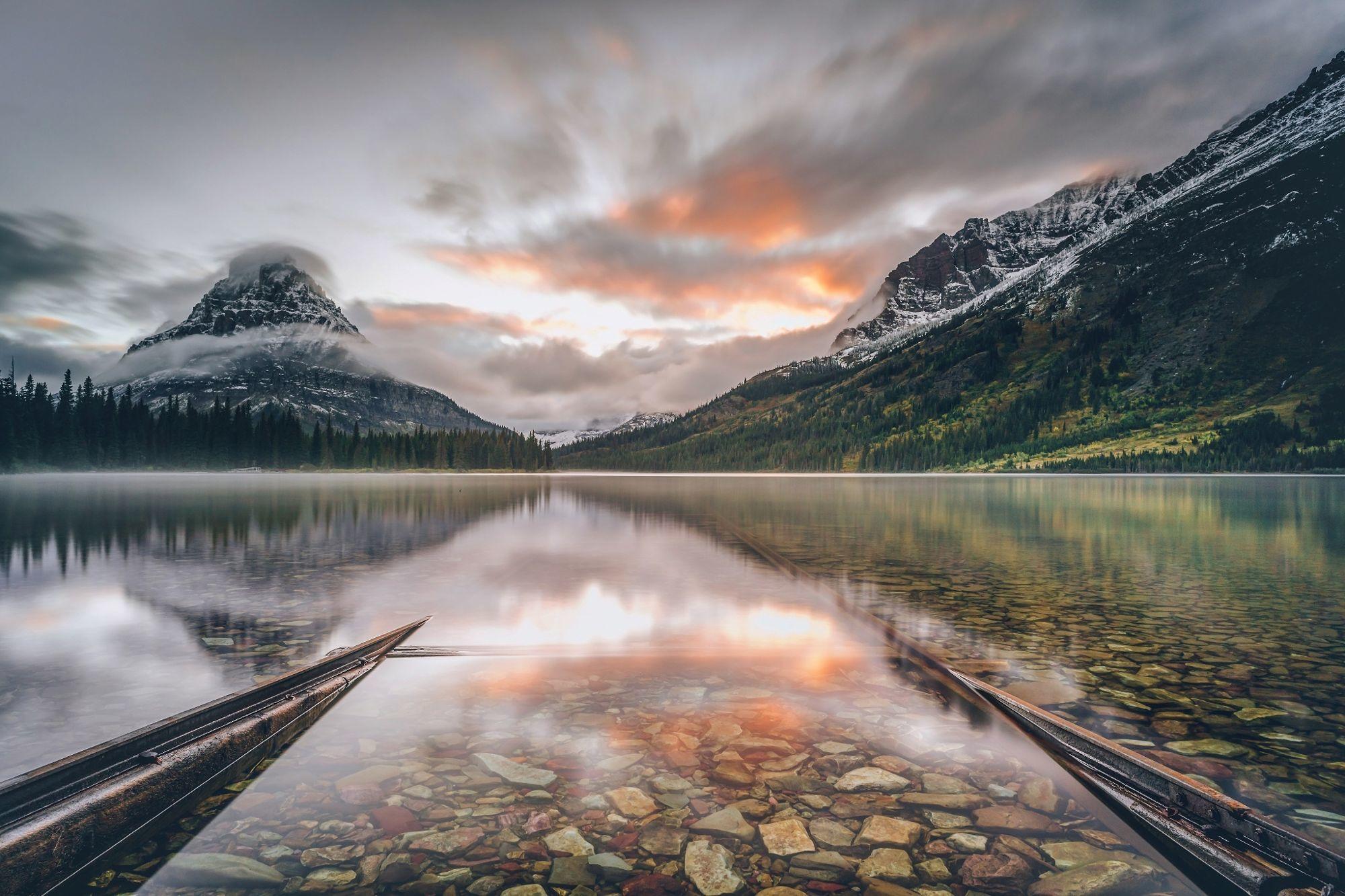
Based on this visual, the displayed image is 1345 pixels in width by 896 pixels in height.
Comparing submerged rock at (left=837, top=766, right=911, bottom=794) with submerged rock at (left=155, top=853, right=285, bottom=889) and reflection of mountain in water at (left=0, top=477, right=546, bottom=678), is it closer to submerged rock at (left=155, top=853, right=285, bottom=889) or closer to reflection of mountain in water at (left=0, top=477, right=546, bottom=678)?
submerged rock at (left=155, top=853, right=285, bottom=889)

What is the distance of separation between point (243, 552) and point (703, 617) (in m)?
23.2

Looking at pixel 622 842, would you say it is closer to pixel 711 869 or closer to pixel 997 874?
pixel 711 869

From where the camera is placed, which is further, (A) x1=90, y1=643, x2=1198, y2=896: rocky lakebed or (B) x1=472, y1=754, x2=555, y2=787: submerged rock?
(B) x1=472, y1=754, x2=555, y2=787: submerged rock

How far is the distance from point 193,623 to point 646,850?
15.0m

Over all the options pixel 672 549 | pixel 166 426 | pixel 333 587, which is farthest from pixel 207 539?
pixel 166 426

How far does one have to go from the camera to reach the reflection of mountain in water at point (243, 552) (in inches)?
599

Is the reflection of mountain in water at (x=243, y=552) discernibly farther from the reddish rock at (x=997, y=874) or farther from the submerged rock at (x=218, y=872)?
the reddish rock at (x=997, y=874)

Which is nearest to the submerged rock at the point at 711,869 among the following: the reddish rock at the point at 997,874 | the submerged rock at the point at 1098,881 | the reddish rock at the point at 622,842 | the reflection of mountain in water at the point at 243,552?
the reddish rock at the point at 622,842

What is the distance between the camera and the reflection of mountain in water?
15211 millimetres

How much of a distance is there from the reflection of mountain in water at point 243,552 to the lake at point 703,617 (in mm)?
168

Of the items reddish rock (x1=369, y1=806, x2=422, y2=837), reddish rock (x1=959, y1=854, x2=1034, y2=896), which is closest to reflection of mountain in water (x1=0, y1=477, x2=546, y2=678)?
reddish rock (x1=369, y1=806, x2=422, y2=837)

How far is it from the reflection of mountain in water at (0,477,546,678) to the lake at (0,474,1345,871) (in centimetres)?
17

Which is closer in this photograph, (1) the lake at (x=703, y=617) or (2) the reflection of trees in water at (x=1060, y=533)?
(1) the lake at (x=703, y=617)

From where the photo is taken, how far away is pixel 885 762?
27.2 feet
